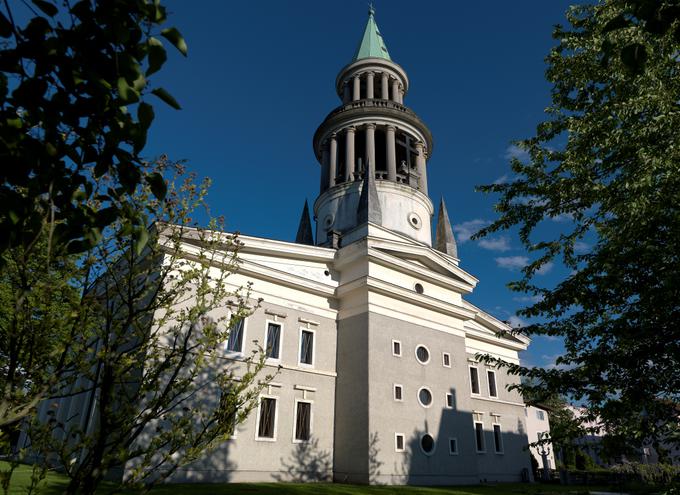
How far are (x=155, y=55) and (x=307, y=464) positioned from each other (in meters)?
19.0

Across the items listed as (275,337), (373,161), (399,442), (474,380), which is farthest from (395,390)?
(373,161)

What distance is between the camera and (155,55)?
236cm

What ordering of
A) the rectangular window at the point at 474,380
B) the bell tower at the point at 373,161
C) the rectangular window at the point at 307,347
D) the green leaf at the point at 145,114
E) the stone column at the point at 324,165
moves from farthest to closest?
the stone column at the point at 324,165, the bell tower at the point at 373,161, the rectangular window at the point at 474,380, the rectangular window at the point at 307,347, the green leaf at the point at 145,114

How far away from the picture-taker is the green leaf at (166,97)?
2.42 metres

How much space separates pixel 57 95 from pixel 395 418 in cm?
1900

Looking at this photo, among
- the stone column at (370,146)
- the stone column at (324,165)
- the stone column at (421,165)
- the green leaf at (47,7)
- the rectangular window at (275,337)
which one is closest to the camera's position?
the green leaf at (47,7)

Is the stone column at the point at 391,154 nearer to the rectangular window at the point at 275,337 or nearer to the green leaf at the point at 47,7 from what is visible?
the rectangular window at the point at 275,337

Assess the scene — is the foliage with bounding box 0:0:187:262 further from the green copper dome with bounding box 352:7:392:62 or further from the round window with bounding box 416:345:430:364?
the green copper dome with bounding box 352:7:392:62

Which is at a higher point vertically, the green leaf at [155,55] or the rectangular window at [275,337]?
the rectangular window at [275,337]

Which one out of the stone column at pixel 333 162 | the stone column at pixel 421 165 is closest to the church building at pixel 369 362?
the stone column at pixel 333 162

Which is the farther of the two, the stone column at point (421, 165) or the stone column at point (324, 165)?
the stone column at point (324, 165)

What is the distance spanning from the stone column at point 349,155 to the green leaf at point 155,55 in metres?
26.0

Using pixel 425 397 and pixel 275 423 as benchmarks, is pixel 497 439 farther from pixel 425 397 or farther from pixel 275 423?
pixel 275 423

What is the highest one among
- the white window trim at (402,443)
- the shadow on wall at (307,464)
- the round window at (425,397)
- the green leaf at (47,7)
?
the round window at (425,397)
